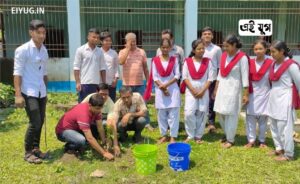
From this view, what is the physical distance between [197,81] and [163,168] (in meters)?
1.53

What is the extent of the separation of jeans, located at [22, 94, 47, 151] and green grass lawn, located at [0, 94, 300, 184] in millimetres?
340

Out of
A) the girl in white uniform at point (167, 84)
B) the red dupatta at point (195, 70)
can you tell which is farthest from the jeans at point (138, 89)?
the red dupatta at point (195, 70)

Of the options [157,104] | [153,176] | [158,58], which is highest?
[158,58]

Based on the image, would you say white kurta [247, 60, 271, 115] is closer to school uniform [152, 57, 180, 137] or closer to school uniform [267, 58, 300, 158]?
school uniform [267, 58, 300, 158]

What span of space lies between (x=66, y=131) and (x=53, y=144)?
0.94 meters

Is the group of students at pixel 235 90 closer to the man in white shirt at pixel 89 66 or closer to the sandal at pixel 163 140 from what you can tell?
the sandal at pixel 163 140

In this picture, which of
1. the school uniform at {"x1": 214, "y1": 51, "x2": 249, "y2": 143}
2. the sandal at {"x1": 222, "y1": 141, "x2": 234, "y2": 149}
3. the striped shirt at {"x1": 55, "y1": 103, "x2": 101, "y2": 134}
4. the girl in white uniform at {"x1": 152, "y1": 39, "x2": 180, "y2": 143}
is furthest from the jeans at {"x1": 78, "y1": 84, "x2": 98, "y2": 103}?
the sandal at {"x1": 222, "y1": 141, "x2": 234, "y2": 149}

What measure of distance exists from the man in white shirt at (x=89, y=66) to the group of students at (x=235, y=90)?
3.05 feet

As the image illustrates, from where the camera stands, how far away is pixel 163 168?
484cm

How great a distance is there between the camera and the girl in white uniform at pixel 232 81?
5.34 m

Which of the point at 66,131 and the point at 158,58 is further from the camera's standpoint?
the point at 158,58

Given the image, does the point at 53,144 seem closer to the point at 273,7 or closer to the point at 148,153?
the point at 148,153

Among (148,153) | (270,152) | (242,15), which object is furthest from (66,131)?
(242,15)

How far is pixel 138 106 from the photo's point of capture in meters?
5.70
